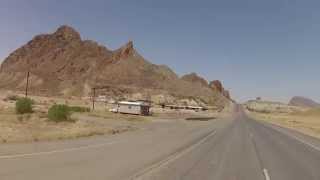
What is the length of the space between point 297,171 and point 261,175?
80.5 inches

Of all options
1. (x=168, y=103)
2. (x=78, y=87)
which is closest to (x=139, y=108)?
(x=168, y=103)

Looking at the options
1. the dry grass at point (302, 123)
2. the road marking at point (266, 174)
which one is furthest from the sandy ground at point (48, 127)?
the dry grass at point (302, 123)

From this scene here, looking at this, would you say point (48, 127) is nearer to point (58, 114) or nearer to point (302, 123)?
point (58, 114)

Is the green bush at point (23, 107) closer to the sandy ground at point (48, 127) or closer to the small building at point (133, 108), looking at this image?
the sandy ground at point (48, 127)

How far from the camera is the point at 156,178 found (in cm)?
1155

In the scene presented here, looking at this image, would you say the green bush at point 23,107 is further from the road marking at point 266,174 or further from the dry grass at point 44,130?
the road marking at point 266,174

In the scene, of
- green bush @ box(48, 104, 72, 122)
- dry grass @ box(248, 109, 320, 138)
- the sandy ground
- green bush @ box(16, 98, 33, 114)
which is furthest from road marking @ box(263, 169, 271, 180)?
green bush @ box(16, 98, 33, 114)

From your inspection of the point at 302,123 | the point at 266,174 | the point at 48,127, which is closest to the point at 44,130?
the point at 48,127

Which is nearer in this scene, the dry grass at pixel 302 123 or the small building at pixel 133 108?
the dry grass at pixel 302 123

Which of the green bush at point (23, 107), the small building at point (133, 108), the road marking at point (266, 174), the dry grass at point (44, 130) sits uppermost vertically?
the small building at point (133, 108)

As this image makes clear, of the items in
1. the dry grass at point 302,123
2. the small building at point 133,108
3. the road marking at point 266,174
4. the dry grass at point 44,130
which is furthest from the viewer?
the small building at point 133,108

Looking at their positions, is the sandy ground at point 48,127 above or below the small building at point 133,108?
below

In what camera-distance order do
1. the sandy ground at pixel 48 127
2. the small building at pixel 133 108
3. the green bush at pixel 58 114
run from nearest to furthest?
the sandy ground at pixel 48 127 < the green bush at pixel 58 114 < the small building at pixel 133 108

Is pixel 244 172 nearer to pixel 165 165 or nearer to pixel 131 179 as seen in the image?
pixel 165 165
